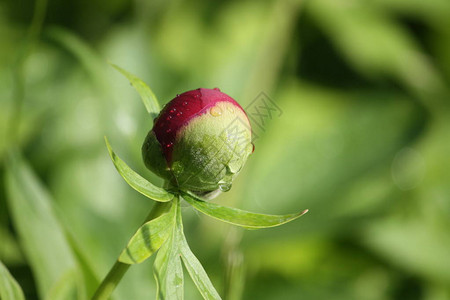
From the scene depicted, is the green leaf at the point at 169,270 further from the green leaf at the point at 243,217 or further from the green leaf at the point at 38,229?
the green leaf at the point at 38,229

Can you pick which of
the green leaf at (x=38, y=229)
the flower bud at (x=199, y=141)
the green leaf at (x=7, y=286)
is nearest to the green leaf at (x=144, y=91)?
the flower bud at (x=199, y=141)

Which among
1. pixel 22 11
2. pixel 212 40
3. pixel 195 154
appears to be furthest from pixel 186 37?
pixel 195 154

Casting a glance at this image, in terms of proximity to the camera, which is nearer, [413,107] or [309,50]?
[413,107]

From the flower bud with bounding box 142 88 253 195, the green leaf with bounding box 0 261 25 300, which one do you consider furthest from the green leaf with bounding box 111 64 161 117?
the green leaf with bounding box 0 261 25 300

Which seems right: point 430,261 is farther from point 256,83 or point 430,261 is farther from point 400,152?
point 256,83

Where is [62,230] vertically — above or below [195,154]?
below

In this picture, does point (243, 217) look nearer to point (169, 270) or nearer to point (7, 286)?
point (169, 270)
